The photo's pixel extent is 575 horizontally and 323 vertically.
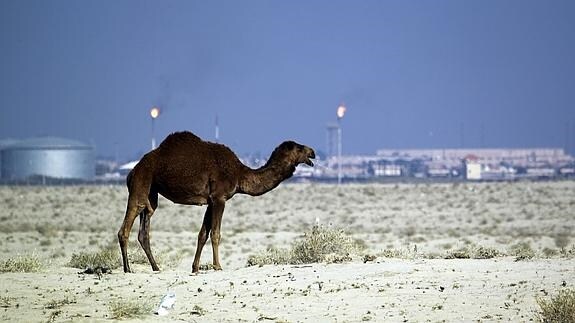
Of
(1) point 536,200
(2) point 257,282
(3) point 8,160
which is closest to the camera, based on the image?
(2) point 257,282

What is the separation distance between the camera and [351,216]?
59.5 m

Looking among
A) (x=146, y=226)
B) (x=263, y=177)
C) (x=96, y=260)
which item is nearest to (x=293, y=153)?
(x=263, y=177)

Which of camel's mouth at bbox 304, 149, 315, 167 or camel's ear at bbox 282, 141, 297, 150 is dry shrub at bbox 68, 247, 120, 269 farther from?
camel's mouth at bbox 304, 149, 315, 167

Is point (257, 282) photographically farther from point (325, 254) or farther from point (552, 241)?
point (552, 241)

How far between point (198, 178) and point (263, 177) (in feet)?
4.22

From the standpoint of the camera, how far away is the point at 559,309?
552 inches

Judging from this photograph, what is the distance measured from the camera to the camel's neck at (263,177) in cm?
2094

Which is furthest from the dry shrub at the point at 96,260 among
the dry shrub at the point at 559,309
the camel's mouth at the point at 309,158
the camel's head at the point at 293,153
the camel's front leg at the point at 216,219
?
the dry shrub at the point at 559,309

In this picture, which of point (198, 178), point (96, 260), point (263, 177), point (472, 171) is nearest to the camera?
point (198, 178)

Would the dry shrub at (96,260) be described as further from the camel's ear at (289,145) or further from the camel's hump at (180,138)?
the camel's ear at (289,145)

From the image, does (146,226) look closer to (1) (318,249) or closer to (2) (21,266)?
(2) (21,266)

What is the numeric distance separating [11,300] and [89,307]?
59.7 inches

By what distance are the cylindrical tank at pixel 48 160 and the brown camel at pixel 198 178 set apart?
142881 mm

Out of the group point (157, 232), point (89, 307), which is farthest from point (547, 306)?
point (157, 232)
